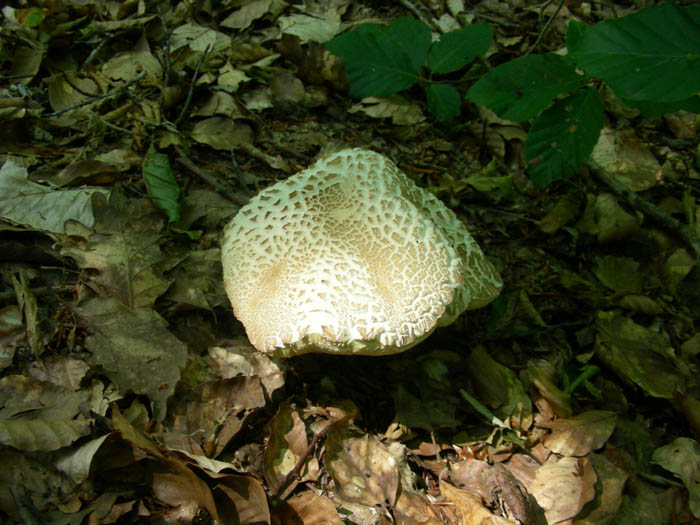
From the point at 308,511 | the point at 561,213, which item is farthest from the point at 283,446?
the point at 561,213

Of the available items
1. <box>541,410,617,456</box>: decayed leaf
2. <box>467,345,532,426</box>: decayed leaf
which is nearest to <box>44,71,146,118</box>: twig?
<box>467,345,532,426</box>: decayed leaf

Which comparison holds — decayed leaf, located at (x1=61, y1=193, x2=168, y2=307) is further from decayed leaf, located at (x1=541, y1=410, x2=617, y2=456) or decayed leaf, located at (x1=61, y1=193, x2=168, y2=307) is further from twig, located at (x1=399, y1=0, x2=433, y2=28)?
twig, located at (x1=399, y1=0, x2=433, y2=28)

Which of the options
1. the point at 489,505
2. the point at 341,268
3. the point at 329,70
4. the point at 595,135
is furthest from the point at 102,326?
the point at 595,135

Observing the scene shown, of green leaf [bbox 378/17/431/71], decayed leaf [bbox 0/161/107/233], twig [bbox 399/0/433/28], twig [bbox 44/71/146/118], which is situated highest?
twig [bbox 399/0/433/28]

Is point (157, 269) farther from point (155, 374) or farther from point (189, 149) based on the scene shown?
point (189, 149)

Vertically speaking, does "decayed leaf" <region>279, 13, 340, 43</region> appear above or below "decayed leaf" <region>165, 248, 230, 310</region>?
above

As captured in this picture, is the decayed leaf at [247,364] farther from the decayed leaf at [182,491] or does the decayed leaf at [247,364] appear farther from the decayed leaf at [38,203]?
the decayed leaf at [38,203]
